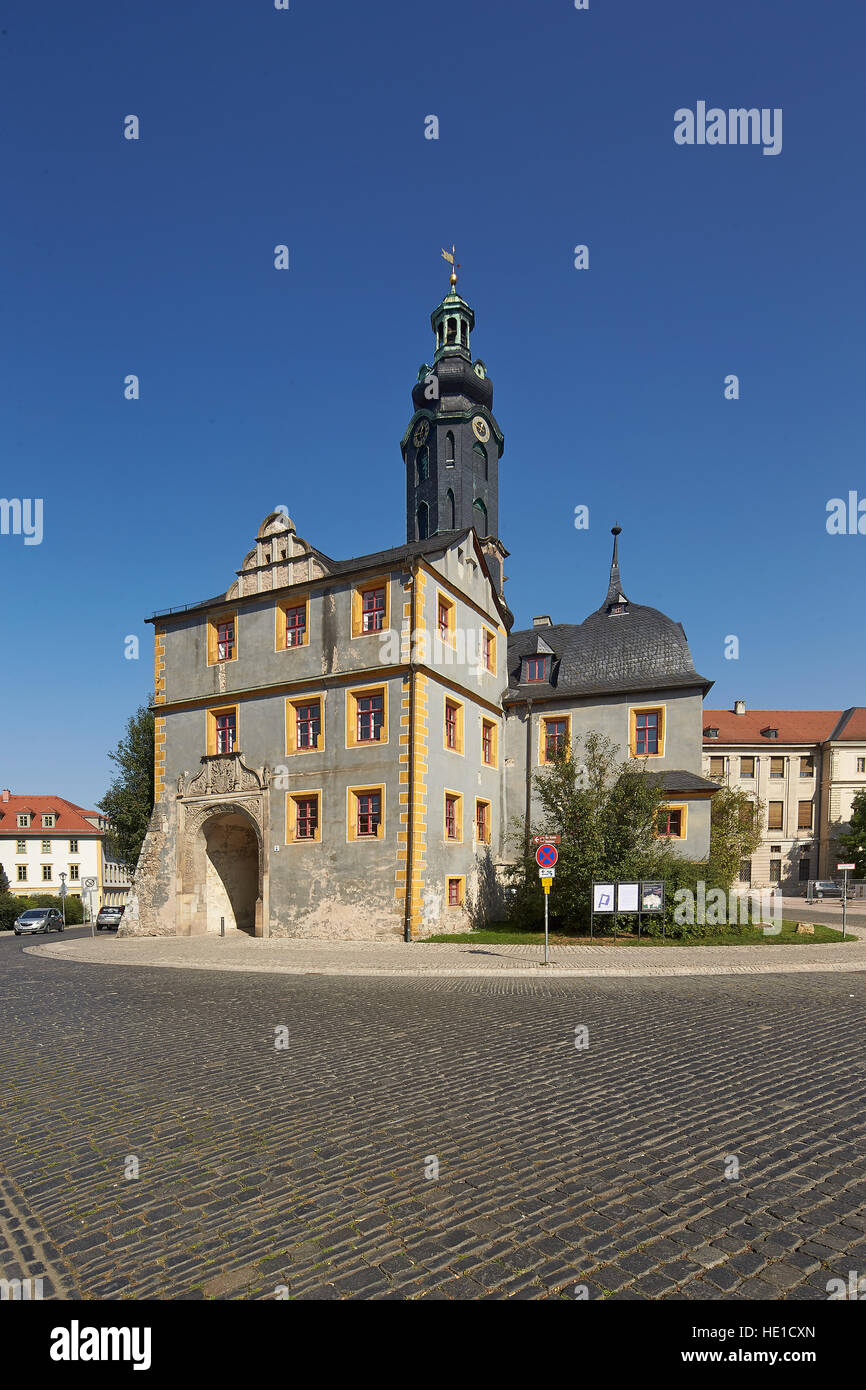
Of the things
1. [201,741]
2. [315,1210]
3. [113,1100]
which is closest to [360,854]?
[201,741]

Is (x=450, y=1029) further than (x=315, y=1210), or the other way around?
(x=450, y=1029)

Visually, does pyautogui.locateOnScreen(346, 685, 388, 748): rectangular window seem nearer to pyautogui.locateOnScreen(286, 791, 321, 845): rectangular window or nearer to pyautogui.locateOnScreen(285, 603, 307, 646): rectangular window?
pyautogui.locateOnScreen(286, 791, 321, 845): rectangular window

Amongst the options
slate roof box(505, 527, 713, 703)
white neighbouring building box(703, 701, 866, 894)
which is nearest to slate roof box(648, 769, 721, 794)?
slate roof box(505, 527, 713, 703)

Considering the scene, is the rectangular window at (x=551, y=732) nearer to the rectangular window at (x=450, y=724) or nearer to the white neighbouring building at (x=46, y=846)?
the rectangular window at (x=450, y=724)

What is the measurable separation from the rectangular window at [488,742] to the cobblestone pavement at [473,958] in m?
8.64

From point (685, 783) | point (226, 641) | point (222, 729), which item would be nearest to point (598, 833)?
point (685, 783)

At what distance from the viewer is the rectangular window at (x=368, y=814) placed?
71.8 feet

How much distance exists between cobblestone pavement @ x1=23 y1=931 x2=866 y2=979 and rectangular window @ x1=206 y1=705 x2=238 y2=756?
6.60 m

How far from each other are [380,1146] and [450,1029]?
4.04 m

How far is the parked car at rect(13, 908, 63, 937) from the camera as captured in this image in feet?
125

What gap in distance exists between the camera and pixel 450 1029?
9.18m

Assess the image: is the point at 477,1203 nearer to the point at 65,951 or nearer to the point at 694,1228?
the point at 694,1228

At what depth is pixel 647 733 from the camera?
27.7 m

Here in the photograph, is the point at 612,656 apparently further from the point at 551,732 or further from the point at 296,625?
the point at 296,625
